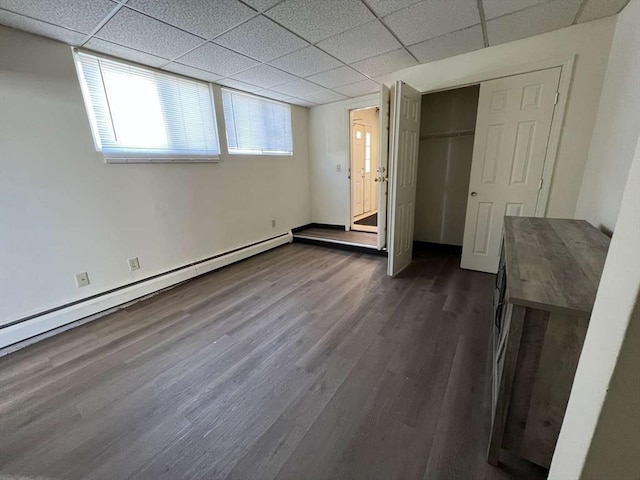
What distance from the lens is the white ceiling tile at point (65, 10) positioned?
5.41 feet

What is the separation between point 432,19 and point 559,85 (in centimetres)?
139

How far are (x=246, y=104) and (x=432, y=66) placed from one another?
2.51m

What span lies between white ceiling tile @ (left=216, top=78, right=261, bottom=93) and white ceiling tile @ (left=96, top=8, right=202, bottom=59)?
0.85 meters

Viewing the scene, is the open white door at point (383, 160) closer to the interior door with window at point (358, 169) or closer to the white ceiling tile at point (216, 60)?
the white ceiling tile at point (216, 60)

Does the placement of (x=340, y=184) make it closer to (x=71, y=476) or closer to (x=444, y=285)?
(x=444, y=285)

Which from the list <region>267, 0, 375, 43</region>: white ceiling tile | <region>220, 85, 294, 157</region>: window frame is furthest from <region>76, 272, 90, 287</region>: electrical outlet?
<region>267, 0, 375, 43</region>: white ceiling tile

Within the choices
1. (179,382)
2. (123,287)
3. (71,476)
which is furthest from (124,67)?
(71,476)

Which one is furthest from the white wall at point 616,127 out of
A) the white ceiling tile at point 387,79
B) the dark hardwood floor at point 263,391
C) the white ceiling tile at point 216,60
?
the white ceiling tile at point 216,60

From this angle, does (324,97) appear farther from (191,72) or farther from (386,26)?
(386,26)

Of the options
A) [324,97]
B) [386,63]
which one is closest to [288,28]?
[386,63]

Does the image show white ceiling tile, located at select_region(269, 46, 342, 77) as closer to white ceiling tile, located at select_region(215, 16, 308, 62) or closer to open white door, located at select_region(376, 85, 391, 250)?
white ceiling tile, located at select_region(215, 16, 308, 62)

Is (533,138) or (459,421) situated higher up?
(533,138)

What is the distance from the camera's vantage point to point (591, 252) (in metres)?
1.36

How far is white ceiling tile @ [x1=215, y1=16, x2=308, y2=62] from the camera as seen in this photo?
6.64 ft
